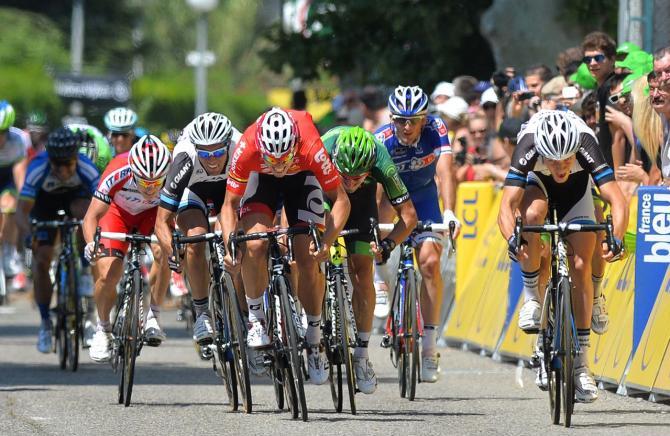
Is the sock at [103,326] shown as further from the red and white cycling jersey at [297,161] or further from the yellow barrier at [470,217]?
the yellow barrier at [470,217]

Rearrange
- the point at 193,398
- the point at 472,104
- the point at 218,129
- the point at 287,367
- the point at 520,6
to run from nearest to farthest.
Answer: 1. the point at 287,367
2. the point at 218,129
3. the point at 193,398
4. the point at 472,104
5. the point at 520,6

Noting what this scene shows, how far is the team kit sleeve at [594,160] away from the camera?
1038 centimetres

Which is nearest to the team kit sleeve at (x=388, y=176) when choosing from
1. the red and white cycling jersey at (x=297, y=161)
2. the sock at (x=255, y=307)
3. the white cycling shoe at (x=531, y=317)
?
the red and white cycling jersey at (x=297, y=161)

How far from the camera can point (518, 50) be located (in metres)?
19.1

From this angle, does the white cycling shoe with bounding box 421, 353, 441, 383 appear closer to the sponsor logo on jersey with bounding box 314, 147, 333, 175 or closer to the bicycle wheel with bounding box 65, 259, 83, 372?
the sponsor logo on jersey with bounding box 314, 147, 333, 175

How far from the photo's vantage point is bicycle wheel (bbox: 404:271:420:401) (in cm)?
1202

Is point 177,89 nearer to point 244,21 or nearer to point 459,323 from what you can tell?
point 244,21

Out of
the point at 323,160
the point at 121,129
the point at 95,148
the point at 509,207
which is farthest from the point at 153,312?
the point at 121,129

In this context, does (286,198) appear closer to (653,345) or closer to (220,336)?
(220,336)

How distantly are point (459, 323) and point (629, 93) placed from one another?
12.3 ft

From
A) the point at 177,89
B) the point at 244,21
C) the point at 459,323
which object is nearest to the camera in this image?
the point at 459,323

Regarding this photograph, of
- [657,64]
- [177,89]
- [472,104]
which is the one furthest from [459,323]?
[177,89]

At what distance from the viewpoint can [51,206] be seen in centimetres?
1485

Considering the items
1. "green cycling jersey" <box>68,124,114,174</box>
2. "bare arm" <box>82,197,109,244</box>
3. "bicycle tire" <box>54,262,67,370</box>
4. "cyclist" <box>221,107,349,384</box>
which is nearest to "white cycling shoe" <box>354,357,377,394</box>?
"cyclist" <box>221,107,349,384</box>
